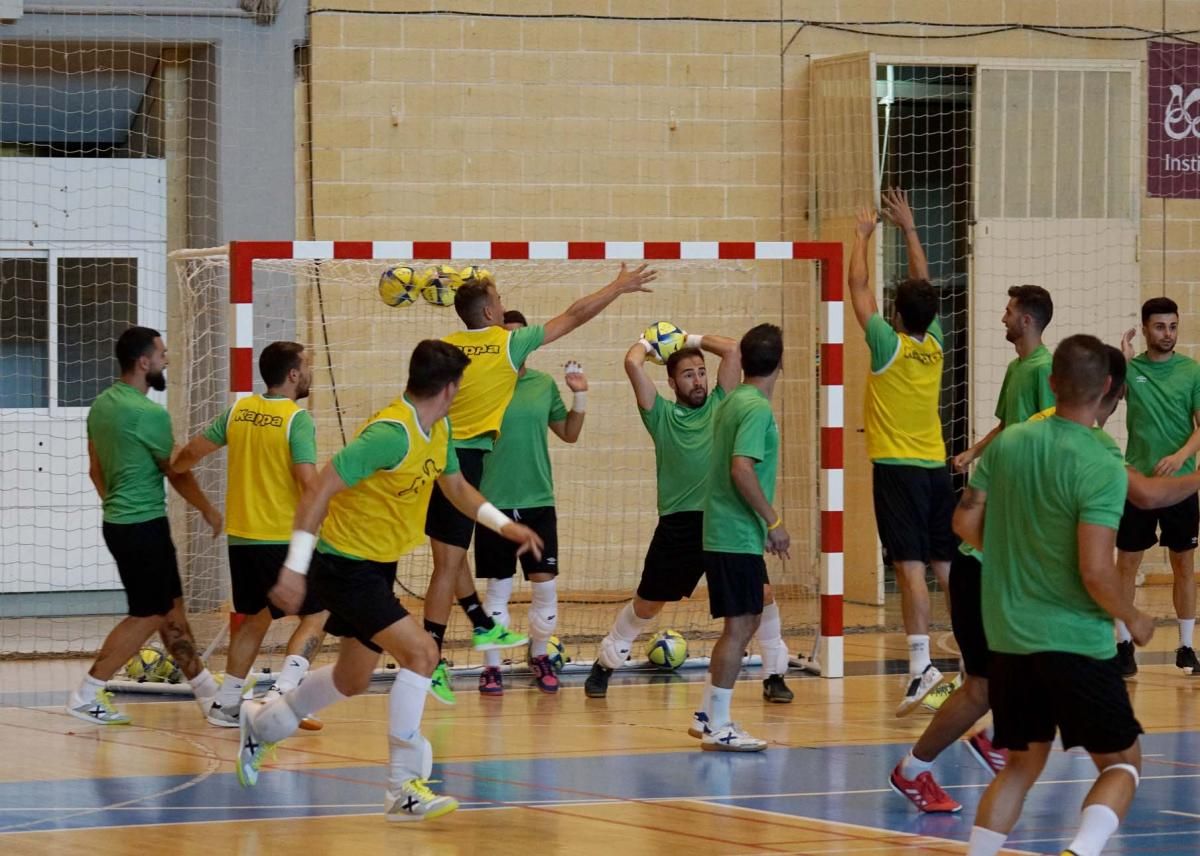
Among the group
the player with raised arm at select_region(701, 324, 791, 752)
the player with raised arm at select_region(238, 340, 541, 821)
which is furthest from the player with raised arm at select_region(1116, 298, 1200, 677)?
the player with raised arm at select_region(238, 340, 541, 821)

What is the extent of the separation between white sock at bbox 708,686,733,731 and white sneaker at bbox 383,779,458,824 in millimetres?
1898

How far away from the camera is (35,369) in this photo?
1456 centimetres

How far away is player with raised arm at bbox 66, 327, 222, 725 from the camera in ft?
29.7

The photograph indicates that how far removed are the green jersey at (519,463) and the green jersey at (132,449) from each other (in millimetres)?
1873

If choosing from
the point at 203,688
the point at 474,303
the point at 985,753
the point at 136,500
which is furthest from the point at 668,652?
the point at 985,753

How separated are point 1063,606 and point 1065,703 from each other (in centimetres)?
28

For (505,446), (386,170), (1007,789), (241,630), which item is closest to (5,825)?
(241,630)

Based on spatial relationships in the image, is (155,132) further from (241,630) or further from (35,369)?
(241,630)

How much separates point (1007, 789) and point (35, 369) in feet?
35.7

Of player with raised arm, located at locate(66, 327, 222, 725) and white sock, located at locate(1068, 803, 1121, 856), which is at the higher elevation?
player with raised arm, located at locate(66, 327, 222, 725)

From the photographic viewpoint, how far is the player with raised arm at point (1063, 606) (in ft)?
17.3

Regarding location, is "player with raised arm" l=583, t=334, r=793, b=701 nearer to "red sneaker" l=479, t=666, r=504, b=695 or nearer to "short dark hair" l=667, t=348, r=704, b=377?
"short dark hair" l=667, t=348, r=704, b=377

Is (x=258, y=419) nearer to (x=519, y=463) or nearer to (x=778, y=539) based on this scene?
(x=519, y=463)

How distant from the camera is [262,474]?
8672mm
